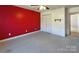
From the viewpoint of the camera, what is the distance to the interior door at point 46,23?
814 cm

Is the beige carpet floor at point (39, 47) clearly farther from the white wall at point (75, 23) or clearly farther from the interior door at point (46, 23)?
the white wall at point (75, 23)

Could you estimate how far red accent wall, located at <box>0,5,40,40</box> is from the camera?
4.85 metres

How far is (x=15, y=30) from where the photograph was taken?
5.77 m

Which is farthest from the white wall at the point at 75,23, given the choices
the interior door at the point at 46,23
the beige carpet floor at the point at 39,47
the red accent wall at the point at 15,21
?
the beige carpet floor at the point at 39,47

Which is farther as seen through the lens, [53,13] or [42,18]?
[42,18]

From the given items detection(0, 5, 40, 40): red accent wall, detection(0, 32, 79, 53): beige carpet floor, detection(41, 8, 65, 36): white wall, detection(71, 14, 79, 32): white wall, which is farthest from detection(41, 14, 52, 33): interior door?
detection(0, 32, 79, 53): beige carpet floor

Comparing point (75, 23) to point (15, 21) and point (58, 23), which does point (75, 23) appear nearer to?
point (58, 23)

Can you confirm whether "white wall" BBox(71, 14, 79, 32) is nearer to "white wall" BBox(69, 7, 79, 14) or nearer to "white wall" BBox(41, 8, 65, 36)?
"white wall" BBox(69, 7, 79, 14)

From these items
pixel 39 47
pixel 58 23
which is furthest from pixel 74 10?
pixel 39 47

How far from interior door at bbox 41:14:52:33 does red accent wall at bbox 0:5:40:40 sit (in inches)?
48.0

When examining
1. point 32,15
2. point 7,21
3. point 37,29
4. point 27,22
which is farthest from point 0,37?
point 37,29

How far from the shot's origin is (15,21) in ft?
18.8
